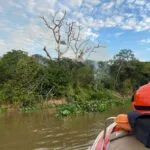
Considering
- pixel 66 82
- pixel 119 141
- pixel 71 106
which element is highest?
pixel 66 82

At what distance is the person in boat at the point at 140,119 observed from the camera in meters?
1.71

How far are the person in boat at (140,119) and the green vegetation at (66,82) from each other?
14.1 meters

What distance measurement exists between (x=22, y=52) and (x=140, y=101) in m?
30.5

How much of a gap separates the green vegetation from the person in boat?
46.2ft

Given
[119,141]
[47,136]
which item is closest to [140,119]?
[119,141]

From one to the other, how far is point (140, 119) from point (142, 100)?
0.31 ft

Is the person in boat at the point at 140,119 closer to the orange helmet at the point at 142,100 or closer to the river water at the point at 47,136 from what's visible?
the orange helmet at the point at 142,100

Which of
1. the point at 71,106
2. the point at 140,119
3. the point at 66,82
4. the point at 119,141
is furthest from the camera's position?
the point at 66,82

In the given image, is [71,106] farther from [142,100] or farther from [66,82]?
[142,100]

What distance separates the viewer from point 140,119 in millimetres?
1765

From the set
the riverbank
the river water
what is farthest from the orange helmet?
the riverbank

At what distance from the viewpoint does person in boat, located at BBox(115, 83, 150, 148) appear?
1.71 metres

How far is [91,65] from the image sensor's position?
34656 mm

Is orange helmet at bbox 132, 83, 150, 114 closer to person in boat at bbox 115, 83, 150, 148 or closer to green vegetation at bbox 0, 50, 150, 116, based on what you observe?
person in boat at bbox 115, 83, 150, 148
